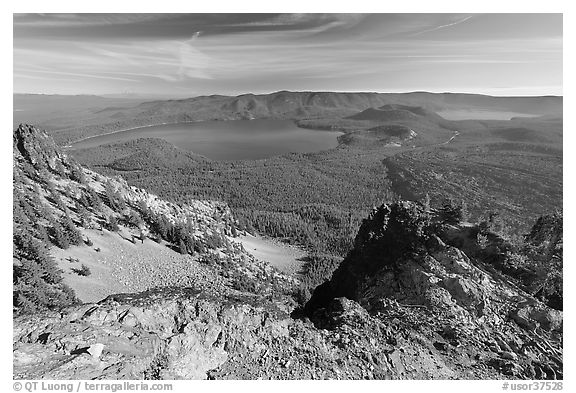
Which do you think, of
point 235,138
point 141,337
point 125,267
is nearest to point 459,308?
point 141,337

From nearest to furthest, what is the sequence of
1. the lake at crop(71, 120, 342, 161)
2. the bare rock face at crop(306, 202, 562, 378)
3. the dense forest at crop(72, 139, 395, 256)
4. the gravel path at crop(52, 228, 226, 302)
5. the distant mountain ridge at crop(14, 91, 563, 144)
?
the bare rock face at crop(306, 202, 562, 378) < the gravel path at crop(52, 228, 226, 302) < the dense forest at crop(72, 139, 395, 256) < the lake at crop(71, 120, 342, 161) < the distant mountain ridge at crop(14, 91, 563, 144)

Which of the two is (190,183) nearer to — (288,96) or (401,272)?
(401,272)

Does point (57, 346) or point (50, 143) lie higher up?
point (50, 143)

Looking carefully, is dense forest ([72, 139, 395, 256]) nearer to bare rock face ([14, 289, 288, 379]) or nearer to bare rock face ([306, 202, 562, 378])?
bare rock face ([306, 202, 562, 378])

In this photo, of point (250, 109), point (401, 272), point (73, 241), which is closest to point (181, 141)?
point (250, 109)

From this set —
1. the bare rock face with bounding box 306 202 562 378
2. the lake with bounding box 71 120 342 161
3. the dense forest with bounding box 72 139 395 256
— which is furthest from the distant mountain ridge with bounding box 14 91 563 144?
the bare rock face with bounding box 306 202 562 378

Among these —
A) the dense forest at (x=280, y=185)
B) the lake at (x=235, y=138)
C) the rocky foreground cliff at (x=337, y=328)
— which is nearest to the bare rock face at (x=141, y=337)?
the rocky foreground cliff at (x=337, y=328)

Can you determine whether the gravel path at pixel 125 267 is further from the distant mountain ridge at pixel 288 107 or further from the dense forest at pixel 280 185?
the distant mountain ridge at pixel 288 107

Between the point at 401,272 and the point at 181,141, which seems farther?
the point at 181,141
